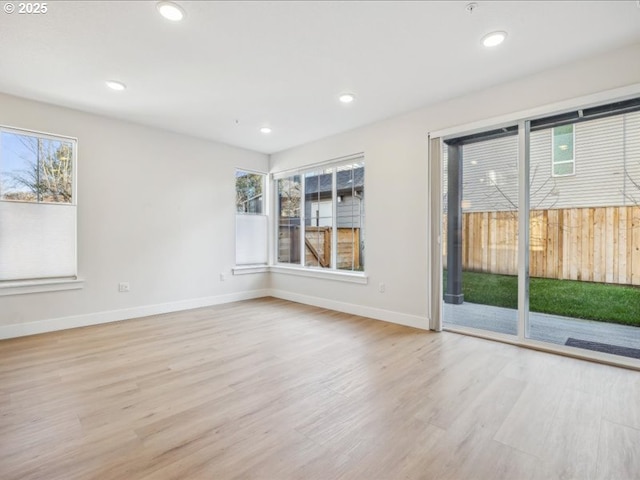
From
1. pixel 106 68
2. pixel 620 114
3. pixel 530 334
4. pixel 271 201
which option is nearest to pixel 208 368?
pixel 106 68

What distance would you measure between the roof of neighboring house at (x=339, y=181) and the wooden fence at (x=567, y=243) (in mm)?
1669

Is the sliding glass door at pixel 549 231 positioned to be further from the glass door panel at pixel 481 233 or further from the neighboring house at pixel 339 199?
the neighboring house at pixel 339 199

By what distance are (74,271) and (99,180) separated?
1196 millimetres

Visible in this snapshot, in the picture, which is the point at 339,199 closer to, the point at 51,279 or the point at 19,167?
the point at 51,279

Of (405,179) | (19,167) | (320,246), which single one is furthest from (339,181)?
(19,167)

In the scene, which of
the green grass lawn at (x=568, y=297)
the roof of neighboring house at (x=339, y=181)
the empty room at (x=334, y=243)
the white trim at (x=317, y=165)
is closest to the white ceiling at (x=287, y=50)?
the empty room at (x=334, y=243)

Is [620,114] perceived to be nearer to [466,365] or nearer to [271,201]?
[466,365]

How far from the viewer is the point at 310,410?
2062 millimetres

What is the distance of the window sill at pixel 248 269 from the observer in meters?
5.50

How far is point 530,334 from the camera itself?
3215 mm

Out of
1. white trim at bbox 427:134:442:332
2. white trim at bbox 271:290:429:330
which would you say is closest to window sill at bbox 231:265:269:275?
white trim at bbox 271:290:429:330

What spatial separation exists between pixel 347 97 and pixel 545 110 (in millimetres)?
1958

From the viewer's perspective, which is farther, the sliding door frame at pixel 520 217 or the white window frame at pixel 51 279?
the white window frame at pixel 51 279

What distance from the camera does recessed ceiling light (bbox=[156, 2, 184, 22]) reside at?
6.90 ft
